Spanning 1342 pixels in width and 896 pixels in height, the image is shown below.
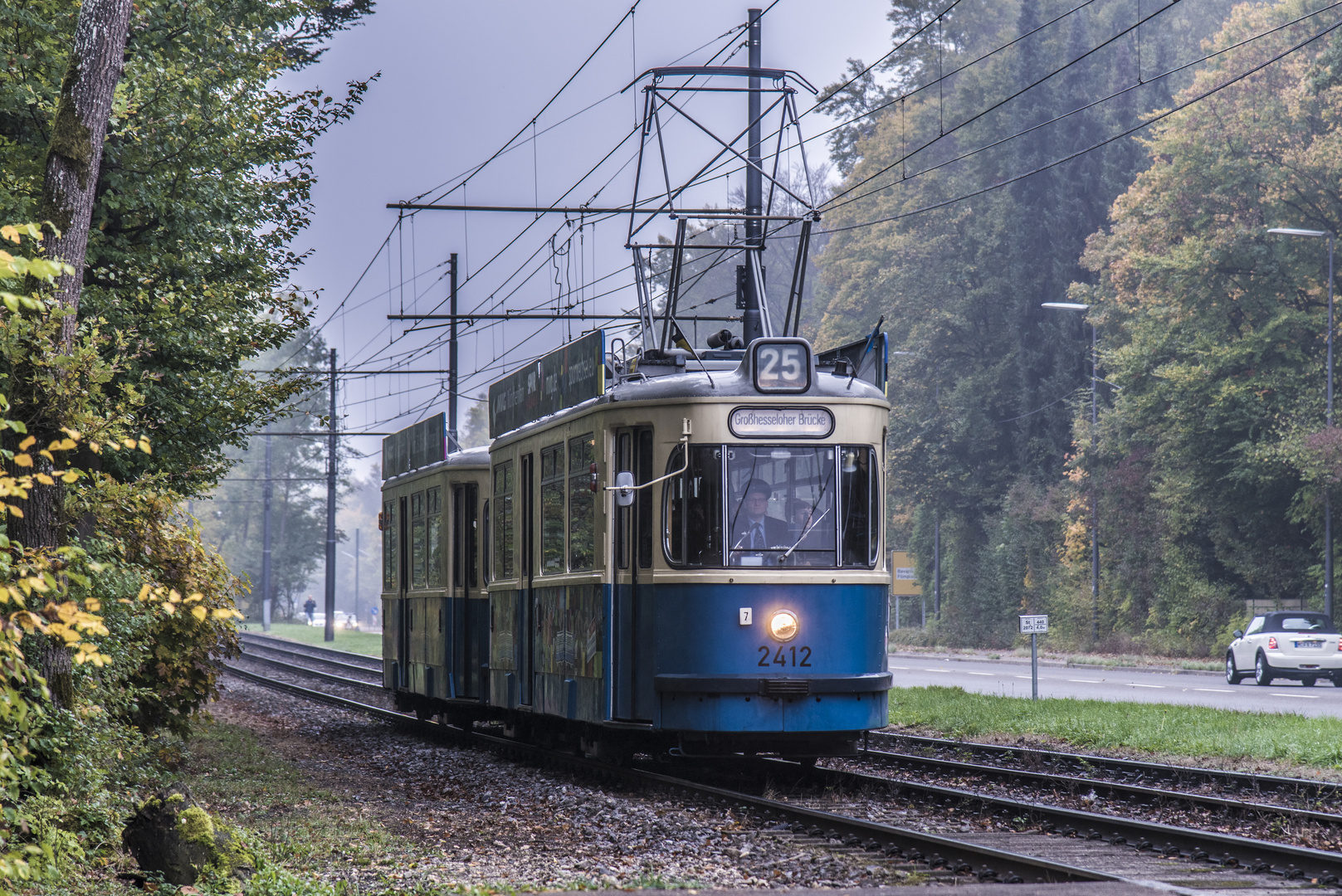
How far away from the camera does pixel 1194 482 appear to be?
138 feet

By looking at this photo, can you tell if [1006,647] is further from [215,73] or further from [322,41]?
[215,73]

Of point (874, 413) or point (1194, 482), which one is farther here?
point (1194, 482)

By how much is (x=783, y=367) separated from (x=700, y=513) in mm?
1309

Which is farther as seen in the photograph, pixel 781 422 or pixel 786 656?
pixel 781 422

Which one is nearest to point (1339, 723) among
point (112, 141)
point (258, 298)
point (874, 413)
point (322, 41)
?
point (874, 413)

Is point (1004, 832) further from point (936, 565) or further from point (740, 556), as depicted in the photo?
point (936, 565)

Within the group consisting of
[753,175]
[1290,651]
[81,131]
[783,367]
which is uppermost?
[753,175]

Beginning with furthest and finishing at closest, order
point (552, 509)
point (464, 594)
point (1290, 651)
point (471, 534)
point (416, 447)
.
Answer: point (1290, 651), point (416, 447), point (471, 534), point (464, 594), point (552, 509)

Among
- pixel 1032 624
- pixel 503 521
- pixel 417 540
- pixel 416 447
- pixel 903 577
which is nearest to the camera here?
pixel 503 521

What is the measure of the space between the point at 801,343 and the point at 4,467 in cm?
576

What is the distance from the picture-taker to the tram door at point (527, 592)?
48.9 feet

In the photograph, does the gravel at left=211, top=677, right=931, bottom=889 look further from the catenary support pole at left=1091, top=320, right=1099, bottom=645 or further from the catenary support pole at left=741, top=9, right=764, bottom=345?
the catenary support pole at left=1091, top=320, right=1099, bottom=645

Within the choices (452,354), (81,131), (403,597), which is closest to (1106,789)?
(81,131)

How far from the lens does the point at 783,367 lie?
12.3m
